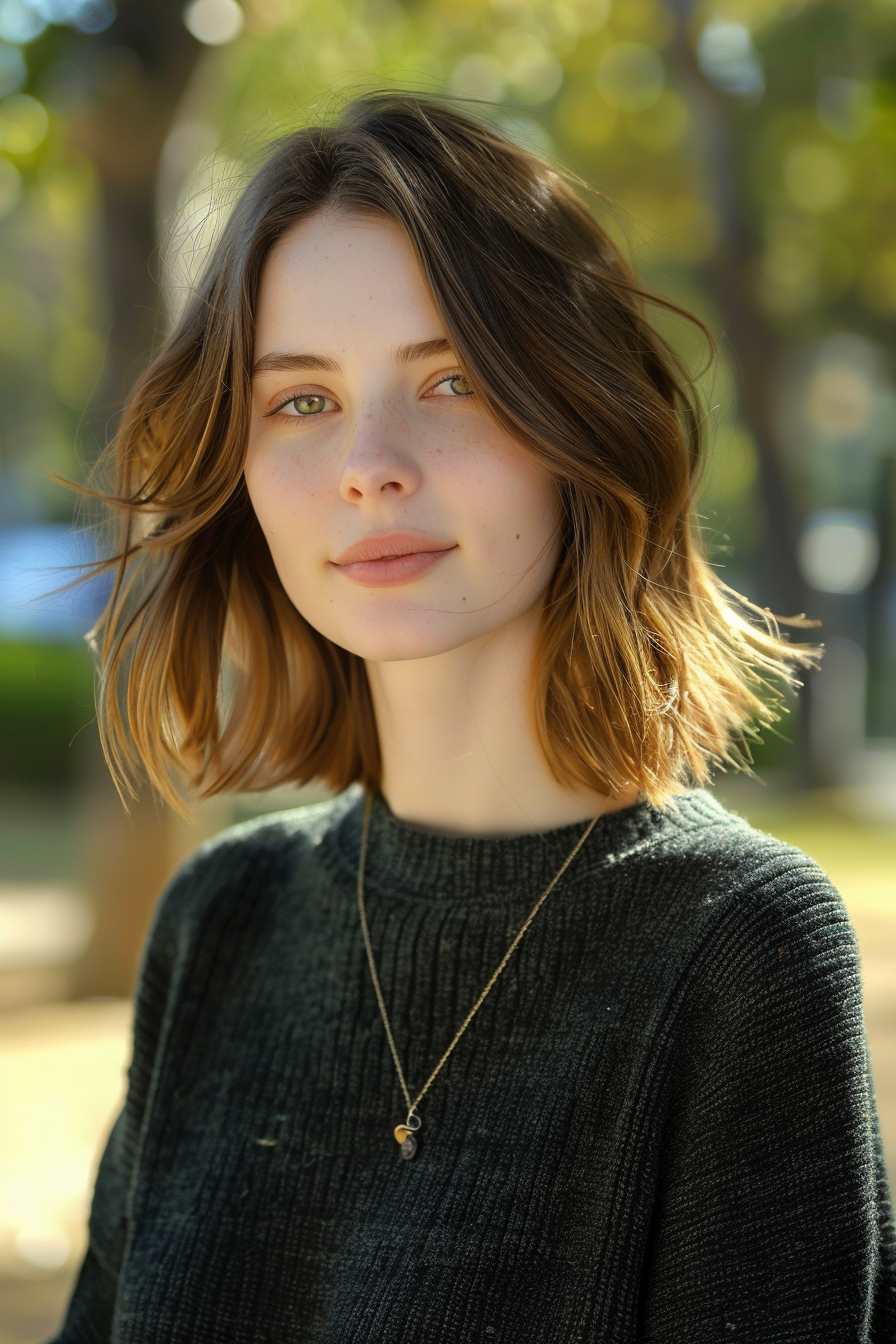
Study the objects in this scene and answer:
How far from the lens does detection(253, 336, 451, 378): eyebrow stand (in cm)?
146

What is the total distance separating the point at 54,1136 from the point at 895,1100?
2.52 meters

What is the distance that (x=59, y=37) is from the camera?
4.55 meters

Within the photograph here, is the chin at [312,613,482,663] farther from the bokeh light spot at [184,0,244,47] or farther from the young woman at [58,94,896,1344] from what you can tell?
the bokeh light spot at [184,0,244,47]

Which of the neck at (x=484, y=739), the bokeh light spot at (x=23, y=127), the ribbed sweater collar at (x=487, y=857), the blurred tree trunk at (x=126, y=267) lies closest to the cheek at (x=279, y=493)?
the neck at (x=484, y=739)

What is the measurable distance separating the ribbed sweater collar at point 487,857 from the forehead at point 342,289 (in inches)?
24.5

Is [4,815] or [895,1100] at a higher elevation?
[4,815]

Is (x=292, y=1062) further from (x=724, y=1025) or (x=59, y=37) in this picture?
(x=59, y=37)

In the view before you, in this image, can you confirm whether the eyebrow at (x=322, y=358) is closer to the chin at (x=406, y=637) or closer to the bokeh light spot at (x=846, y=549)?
the chin at (x=406, y=637)

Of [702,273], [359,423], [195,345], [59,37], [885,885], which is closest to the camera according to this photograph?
[359,423]

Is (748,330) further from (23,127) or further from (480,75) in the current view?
(23,127)

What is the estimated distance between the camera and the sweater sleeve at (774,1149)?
130 cm

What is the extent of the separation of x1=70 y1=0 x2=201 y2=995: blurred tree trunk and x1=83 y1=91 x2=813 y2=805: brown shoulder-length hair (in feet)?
9.27

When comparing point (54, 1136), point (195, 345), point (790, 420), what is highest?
point (790, 420)

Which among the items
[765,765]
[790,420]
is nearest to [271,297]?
[790,420]
